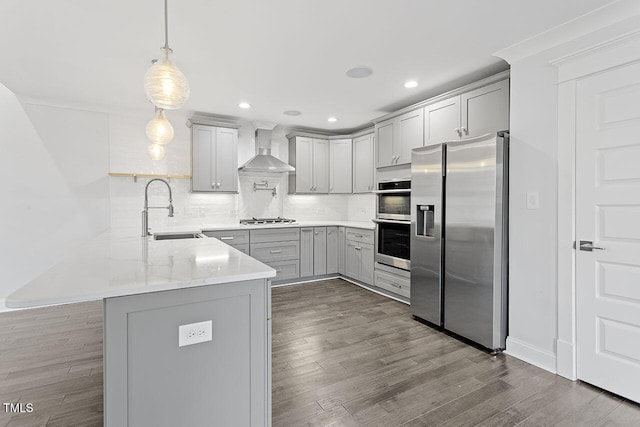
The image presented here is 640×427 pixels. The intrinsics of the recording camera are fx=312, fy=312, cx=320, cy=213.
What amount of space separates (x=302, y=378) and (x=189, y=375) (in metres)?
1.13

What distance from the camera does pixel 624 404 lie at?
1.95m

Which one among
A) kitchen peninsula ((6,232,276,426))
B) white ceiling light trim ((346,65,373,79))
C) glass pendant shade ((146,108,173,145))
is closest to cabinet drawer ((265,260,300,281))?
glass pendant shade ((146,108,173,145))

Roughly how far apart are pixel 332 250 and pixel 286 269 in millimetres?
841

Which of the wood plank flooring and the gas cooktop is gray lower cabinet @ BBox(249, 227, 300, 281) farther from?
the wood plank flooring

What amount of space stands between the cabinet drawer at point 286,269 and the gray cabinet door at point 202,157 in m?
1.47

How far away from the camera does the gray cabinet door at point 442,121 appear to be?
10.7ft

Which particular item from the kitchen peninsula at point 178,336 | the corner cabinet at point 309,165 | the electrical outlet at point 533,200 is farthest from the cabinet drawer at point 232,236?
the electrical outlet at point 533,200

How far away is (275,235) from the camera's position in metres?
4.59

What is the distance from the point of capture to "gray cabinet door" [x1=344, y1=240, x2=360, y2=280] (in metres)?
4.66

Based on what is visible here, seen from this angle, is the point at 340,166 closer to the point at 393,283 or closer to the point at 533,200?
the point at 393,283

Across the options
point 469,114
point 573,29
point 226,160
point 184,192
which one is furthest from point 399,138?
point 184,192

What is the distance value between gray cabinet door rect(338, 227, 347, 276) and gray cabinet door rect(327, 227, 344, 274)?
0.05 metres

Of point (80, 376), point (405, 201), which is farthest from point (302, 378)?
point (405, 201)

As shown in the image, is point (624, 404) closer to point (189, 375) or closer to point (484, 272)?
point (484, 272)
